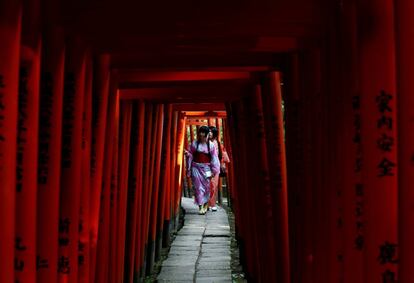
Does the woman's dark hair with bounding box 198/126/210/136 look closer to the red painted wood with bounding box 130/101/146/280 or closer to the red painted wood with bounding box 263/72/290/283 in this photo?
the red painted wood with bounding box 130/101/146/280

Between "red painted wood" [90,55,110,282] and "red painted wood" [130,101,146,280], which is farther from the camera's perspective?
"red painted wood" [130,101,146,280]

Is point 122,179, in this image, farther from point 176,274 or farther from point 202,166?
point 202,166

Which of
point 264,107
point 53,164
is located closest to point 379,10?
point 53,164

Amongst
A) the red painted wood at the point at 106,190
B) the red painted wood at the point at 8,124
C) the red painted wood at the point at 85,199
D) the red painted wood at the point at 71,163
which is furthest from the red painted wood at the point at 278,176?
the red painted wood at the point at 8,124

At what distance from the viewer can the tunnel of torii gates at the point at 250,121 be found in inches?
87.5

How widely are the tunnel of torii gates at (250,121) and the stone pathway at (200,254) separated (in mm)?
1545

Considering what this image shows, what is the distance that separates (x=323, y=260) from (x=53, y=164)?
1512mm

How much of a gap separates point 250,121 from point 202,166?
5.86 m

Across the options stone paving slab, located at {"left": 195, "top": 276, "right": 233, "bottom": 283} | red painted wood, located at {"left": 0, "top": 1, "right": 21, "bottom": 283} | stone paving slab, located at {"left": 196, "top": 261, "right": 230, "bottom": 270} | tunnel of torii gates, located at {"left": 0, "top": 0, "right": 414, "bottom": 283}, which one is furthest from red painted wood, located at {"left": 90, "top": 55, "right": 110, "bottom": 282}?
stone paving slab, located at {"left": 196, "top": 261, "right": 230, "bottom": 270}

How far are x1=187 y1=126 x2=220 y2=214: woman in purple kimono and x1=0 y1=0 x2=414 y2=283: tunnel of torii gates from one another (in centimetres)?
576

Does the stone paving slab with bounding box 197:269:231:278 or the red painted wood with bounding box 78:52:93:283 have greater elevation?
the red painted wood with bounding box 78:52:93:283

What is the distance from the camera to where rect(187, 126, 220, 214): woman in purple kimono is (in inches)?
453

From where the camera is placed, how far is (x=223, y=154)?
12.5 metres

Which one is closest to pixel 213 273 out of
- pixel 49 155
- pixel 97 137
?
pixel 97 137
